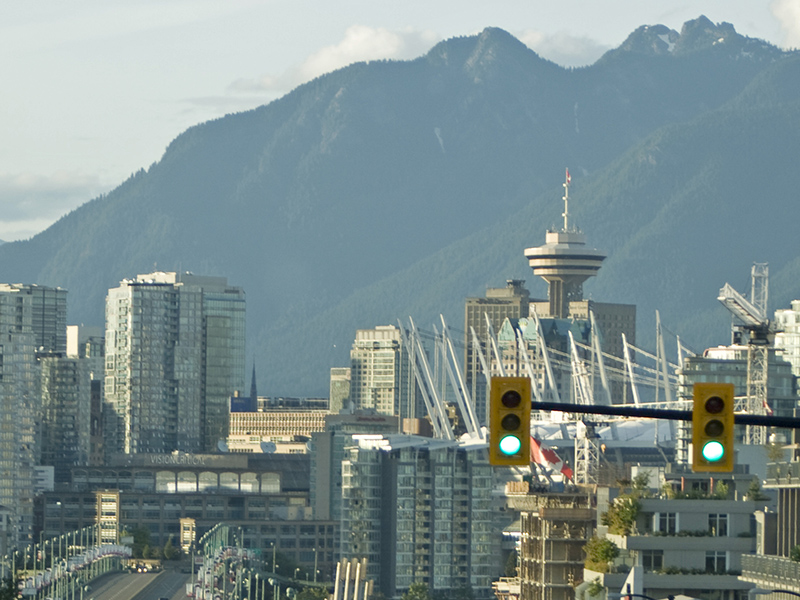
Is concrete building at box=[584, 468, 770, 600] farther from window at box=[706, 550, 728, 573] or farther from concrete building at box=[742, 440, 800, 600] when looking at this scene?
concrete building at box=[742, 440, 800, 600]

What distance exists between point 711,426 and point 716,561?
57.6 m

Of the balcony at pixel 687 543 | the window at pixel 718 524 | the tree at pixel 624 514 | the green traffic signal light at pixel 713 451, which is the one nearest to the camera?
the green traffic signal light at pixel 713 451

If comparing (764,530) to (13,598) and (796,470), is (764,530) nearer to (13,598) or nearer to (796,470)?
(796,470)

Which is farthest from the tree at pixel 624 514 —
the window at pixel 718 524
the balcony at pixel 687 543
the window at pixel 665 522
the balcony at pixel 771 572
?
the balcony at pixel 771 572

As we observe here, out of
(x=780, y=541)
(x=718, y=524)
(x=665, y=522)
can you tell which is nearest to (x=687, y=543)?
(x=665, y=522)

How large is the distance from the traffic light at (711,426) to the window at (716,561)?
57148 millimetres

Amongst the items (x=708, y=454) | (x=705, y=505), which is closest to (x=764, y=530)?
(x=705, y=505)

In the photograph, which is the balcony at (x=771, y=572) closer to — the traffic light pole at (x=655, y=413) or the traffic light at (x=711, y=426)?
the traffic light pole at (x=655, y=413)

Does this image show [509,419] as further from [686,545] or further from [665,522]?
[665,522]

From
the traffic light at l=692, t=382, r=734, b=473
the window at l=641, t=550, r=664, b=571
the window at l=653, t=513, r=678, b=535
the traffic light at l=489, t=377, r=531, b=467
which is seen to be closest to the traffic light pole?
the traffic light at l=692, t=382, r=734, b=473

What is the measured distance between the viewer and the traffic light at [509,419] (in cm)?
3002

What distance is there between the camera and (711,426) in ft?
97.9

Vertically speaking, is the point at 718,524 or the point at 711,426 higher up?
the point at 711,426

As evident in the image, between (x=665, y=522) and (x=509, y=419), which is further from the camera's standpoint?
(x=665, y=522)
